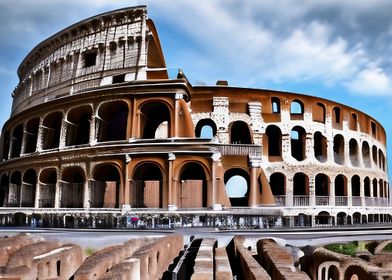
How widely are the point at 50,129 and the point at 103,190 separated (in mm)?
7325

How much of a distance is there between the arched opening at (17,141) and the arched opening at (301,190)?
21.4 meters

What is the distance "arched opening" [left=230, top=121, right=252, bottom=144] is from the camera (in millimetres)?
32406

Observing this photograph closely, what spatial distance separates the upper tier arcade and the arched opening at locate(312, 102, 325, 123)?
1120cm

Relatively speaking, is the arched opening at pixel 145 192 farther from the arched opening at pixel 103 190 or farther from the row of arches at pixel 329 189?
the row of arches at pixel 329 189

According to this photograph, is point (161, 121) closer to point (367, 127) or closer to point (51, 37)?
point (51, 37)

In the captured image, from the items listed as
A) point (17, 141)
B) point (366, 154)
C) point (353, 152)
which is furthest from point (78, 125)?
point (366, 154)

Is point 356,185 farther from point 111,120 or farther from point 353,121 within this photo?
point 111,120

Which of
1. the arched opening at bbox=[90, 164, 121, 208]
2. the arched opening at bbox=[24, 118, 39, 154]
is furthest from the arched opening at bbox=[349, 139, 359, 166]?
the arched opening at bbox=[24, 118, 39, 154]

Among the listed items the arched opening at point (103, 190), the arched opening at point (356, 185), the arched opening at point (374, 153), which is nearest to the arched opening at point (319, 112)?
the arched opening at point (356, 185)

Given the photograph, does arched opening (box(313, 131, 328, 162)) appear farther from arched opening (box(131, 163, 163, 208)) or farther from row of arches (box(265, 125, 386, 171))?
arched opening (box(131, 163, 163, 208))

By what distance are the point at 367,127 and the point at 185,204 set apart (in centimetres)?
1988

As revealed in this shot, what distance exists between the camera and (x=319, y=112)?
110ft

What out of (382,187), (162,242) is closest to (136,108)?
(162,242)

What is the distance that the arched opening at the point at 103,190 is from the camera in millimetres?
27031
